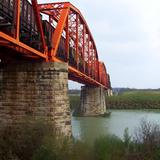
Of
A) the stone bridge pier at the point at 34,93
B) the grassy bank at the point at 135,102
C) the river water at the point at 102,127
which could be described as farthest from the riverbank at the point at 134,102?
Result: the stone bridge pier at the point at 34,93

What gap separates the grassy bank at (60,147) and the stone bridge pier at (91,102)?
139 ft

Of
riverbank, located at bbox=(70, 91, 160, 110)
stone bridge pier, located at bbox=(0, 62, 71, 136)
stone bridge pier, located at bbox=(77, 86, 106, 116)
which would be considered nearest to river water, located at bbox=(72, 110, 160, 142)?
stone bridge pier, located at bbox=(0, 62, 71, 136)

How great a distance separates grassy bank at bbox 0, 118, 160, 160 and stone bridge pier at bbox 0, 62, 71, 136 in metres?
1.04

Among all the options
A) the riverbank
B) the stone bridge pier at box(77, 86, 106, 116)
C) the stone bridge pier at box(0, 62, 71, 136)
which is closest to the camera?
the stone bridge pier at box(0, 62, 71, 136)

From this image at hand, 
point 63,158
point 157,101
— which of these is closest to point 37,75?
point 63,158

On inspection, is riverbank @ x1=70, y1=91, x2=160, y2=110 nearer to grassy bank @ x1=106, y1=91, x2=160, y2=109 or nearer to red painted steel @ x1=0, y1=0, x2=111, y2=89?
grassy bank @ x1=106, y1=91, x2=160, y2=109

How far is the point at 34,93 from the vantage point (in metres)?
22.2

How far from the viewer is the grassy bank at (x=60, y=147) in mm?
17734

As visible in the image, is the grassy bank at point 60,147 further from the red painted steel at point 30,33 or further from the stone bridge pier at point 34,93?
the red painted steel at point 30,33

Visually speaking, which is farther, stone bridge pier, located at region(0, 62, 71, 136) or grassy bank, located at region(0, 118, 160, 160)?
stone bridge pier, located at region(0, 62, 71, 136)

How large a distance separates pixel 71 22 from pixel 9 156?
2187 cm

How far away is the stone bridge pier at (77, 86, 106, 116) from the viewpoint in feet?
212

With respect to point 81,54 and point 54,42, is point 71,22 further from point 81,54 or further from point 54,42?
point 54,42

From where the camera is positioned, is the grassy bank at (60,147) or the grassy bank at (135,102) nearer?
the grassy bank at (60,147)
